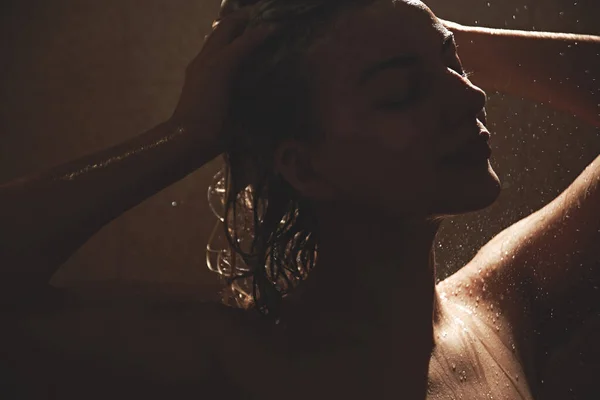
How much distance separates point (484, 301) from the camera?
0.90m

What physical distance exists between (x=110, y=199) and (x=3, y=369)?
6.9 inches

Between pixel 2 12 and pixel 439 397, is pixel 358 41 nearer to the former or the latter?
pixel 439 397

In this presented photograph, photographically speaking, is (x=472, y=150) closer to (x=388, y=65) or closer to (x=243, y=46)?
(x=388, y=65)

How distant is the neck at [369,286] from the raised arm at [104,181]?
178 mm

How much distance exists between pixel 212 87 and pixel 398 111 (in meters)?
0.18

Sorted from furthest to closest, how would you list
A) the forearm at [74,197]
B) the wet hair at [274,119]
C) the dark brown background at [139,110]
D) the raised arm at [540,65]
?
the dark brown background at [139,110] < the raised arm at [540,65] < the wet hair at [274,119] < the forearm at [74,197]

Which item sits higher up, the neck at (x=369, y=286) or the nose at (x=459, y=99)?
the nose at (x=459, y=99)

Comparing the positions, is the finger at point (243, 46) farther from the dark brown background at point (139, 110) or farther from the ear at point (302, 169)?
the dark brown background at point (139, 110)

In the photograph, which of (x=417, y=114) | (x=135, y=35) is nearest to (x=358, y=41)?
(x=417, y=114)

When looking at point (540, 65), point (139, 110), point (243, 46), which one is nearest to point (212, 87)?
point (243, 46)

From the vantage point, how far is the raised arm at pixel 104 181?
66cm

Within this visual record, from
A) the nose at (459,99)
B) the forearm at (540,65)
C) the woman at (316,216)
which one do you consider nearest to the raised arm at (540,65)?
the forearm at (540,65)

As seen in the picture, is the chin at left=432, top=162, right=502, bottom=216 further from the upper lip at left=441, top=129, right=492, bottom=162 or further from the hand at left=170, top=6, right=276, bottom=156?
the hand at left=170, top=6, right=276, bottom=156

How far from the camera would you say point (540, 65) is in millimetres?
926
